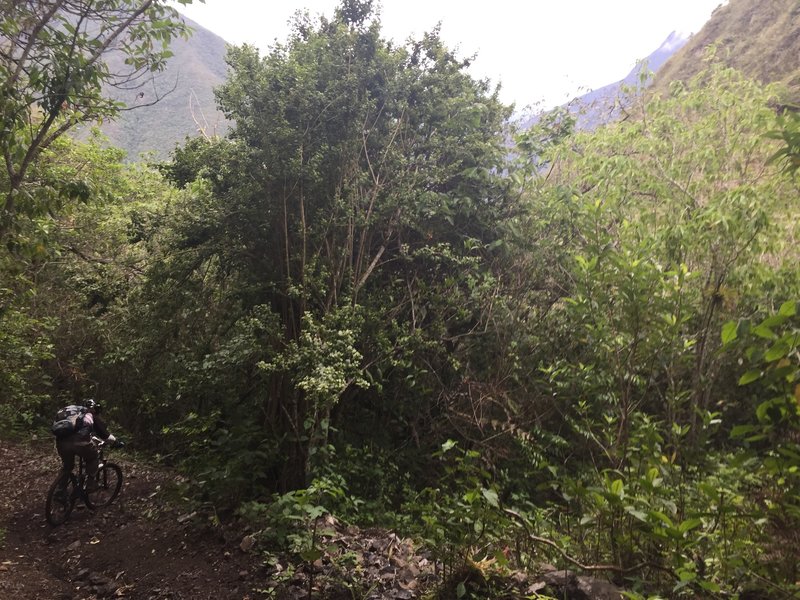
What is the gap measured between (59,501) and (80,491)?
0.26m

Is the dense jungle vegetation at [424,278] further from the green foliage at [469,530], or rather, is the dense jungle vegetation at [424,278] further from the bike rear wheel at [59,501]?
the bike rear wheel at [59,501]

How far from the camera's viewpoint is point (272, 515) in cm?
506

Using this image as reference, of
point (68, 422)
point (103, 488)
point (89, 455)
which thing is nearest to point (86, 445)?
point (89, 455)

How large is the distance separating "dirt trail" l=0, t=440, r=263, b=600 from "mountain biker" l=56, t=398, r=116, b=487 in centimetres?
68

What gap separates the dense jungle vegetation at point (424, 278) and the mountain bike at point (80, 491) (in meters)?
1.49

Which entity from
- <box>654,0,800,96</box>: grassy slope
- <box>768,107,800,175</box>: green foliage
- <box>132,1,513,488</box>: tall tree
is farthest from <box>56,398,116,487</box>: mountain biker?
<box>654,0,800,96</box>: grassy slope

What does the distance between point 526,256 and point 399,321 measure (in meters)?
2.27

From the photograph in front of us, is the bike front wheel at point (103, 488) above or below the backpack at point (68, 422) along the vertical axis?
below

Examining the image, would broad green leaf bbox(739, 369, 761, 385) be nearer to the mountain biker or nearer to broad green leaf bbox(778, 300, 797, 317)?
broad green leaf bbox(778, 300, 797, 317)

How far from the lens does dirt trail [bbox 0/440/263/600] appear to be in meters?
4.82

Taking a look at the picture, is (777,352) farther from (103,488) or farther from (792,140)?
(103,488)

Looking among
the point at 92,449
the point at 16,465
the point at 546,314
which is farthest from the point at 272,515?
the point at 16,465

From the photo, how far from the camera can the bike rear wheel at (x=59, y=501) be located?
660 cm

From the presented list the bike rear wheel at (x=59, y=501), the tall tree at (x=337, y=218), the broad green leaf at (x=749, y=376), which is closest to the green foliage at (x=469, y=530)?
the tall tree at (x=337, y=218)
